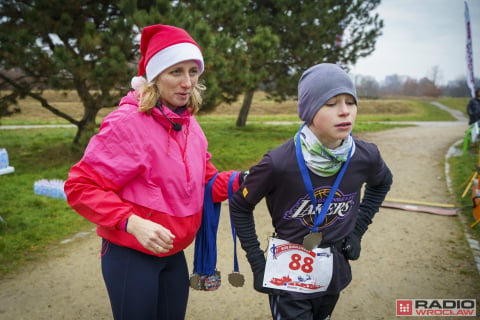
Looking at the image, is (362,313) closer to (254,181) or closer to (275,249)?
(275,249)

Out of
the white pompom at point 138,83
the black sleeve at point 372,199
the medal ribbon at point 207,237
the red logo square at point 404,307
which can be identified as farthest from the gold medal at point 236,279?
the red logo square at point 404,307

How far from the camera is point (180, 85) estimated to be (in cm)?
184

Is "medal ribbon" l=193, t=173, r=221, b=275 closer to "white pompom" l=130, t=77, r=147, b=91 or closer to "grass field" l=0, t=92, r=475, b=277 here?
"white pompom" l=130, t=77, r=147, b=91

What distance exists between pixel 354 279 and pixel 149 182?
9.30 feet

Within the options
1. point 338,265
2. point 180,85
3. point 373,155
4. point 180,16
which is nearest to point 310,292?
point 338,265

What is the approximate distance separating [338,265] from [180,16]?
6.64m

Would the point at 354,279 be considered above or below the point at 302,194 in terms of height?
below

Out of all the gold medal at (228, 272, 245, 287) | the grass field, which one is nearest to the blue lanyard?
the gold medal at (228, 272, 245, 287)

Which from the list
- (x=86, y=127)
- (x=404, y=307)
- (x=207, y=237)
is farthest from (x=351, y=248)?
(x=86, y=127)

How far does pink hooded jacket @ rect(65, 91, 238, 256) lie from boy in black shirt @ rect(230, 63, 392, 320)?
0.90ft

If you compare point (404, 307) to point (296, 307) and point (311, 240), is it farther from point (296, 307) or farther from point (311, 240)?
point (311, 240)

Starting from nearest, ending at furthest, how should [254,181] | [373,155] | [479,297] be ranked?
[254,181] < [373,155] < [479,297]

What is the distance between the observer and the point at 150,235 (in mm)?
1572

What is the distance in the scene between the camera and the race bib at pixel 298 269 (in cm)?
183
